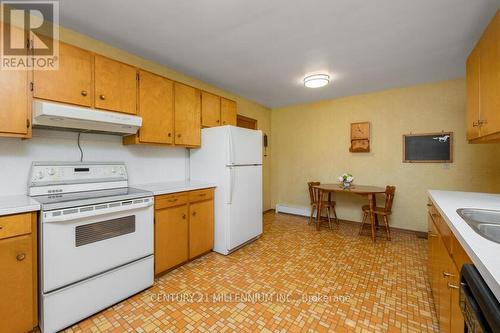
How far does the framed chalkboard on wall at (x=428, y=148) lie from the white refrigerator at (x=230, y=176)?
2535 millimetres

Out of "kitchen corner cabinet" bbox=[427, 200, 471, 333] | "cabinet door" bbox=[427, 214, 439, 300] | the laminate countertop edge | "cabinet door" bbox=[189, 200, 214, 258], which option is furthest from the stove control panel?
"cabinet door" bbox=[427, 214, 439, 300]

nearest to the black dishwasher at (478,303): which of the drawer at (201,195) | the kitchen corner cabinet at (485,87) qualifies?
the kitchen corner cabinet at (485,87)

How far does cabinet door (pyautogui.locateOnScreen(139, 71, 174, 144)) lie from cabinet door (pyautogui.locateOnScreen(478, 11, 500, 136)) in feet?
9.24

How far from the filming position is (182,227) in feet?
8.05

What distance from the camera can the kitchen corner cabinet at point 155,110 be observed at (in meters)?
2.31

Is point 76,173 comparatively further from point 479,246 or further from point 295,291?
point 479,246

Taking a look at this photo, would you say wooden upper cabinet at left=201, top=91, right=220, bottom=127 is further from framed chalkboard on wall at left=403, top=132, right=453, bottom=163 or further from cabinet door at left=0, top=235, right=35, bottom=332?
framed chalkboard on wall at left=403, top=132, right=453, bottom=163

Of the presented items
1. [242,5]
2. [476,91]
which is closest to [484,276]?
[476,91]

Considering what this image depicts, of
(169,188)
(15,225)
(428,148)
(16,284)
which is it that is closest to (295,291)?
(169,188)

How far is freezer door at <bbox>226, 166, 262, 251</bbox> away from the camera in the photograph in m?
2.80

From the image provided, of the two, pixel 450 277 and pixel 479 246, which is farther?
pixel 450 277

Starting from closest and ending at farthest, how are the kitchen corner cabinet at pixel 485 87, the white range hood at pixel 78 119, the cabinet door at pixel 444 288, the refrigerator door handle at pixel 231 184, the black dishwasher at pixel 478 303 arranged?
1. the black dishwasher at pixel 478 303
2. the cabinet door at pixel 444 288
3. the kitchen corner cabinet at pixel 485 87
4. the white range hood at pixel 78 119
5. the refrigerator door handle at pixel 231 184

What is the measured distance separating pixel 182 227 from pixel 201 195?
43 cm

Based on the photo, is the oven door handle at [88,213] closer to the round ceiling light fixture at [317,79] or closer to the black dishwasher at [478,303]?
the black dishwasher at [478,303]
